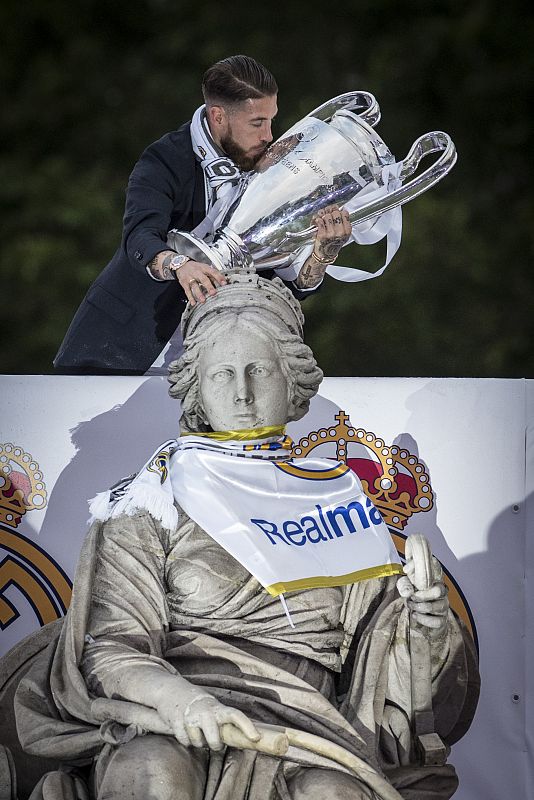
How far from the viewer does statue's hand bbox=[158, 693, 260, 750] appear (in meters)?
3.17

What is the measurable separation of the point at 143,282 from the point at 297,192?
2.48ft

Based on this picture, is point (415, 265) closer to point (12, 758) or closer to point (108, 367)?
point (108, 367)

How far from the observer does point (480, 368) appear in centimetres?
629

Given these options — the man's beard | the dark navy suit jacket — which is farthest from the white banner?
the man's beard

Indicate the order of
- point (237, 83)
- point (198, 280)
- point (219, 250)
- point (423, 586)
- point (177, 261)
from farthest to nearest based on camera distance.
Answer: point (237, 83), point (219, 250), point (177, 261), point (198, 280), point (423, 586)

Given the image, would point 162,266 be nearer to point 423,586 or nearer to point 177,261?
point 177,261

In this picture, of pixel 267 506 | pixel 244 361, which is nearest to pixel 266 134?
pixel 244 361

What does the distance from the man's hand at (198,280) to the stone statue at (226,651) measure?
0.13 metres

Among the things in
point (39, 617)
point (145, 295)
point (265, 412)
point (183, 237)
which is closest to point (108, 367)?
point (145, 295)

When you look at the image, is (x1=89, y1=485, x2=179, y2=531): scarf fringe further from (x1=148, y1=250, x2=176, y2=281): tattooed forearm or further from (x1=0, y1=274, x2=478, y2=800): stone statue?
(x1=148, y1=250, x2=176, y2=281): tattooed forearm

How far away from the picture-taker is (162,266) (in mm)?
4918

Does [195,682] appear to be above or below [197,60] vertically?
below

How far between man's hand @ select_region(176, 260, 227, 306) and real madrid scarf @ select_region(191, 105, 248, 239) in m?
0.55

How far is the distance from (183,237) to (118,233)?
0.97 meters
